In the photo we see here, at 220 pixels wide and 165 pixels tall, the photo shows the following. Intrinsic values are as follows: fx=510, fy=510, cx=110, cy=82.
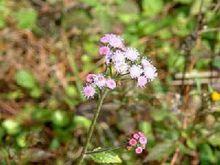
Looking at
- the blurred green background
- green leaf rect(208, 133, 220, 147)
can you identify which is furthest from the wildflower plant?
green leaf rect(208, 133, 220, 147)

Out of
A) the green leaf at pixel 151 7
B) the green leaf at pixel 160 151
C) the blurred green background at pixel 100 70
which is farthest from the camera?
the green leaf at pixel 151 7

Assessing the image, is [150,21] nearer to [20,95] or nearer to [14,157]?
[20,95]

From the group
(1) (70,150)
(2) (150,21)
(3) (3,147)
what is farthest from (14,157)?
(2) (150,21)

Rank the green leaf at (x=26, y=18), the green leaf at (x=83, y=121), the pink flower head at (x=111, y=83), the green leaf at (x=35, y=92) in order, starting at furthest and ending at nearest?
the green leaf at (x=26, y=18)
the green leaf at (x=35, y=92)
the green leaf at (x=83, y=121)
the pink flower head at (x=111, y=83)

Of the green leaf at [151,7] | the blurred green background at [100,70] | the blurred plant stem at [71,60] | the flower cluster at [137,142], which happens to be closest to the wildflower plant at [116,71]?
the flower cluster at [137,142]

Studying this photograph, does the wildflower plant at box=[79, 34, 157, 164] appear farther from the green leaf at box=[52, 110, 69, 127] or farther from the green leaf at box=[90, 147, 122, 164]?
the green leaf at box=[52, 110, 69, 127]

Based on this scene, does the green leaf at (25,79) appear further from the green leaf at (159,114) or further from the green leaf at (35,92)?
the green leaf at (159,114)
